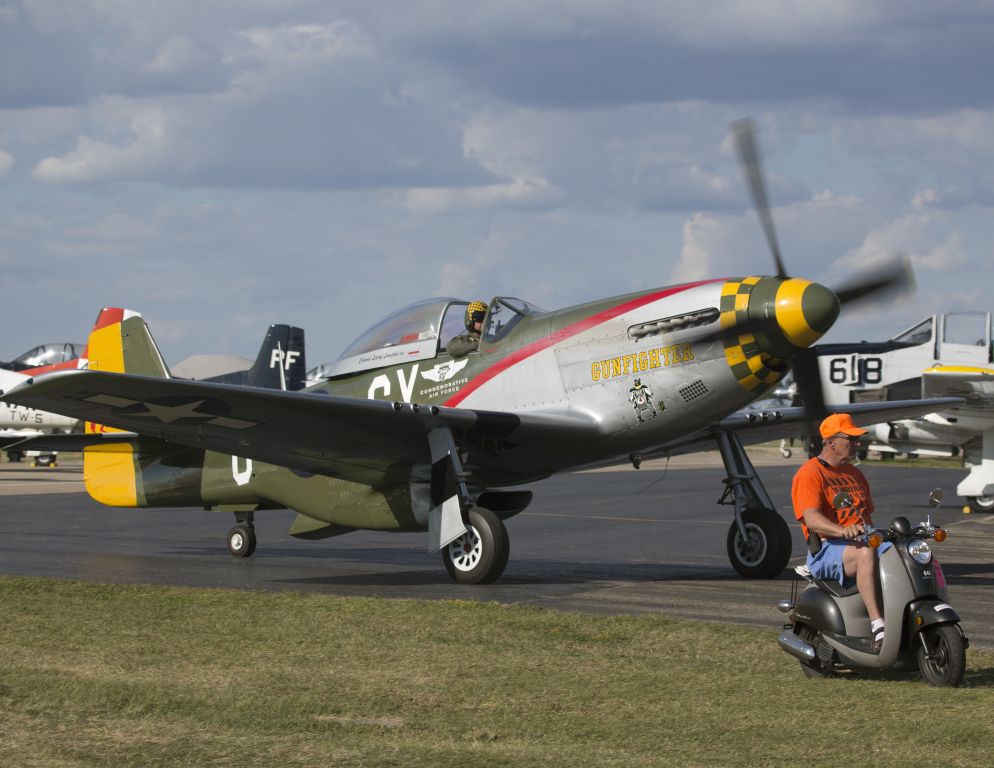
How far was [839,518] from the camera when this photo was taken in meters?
6.68

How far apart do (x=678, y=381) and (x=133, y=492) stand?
6724mm

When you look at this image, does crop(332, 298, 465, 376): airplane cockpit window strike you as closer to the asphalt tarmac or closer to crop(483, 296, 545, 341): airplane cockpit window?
crop(483, 296, 545, 341): airplane cockpit window

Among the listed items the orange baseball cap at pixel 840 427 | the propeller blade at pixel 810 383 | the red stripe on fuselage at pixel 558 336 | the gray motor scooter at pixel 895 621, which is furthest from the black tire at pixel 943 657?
the red stripe on fuselage at pixel 558 336

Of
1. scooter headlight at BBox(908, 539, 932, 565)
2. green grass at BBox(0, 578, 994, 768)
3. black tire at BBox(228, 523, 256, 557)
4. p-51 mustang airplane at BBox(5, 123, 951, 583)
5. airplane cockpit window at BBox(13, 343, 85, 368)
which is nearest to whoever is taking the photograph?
green grass at BBox(0, 578, 994, 768)

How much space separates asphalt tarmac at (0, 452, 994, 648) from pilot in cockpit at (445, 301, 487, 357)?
7.35 feet

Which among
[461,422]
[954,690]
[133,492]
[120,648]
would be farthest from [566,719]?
[133,492]

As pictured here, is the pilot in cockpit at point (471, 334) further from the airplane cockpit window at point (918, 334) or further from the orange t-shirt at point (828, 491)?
the airplane cockpit window at point (918, 334)

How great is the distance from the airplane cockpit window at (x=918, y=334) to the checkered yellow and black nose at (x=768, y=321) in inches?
737

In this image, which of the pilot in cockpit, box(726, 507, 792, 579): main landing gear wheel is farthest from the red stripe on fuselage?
box(726, 507, 792, 579): main landing gear wheel

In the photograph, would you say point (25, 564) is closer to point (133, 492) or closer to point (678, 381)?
point (133, 492)

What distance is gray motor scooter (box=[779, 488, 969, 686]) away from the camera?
617 centimetres

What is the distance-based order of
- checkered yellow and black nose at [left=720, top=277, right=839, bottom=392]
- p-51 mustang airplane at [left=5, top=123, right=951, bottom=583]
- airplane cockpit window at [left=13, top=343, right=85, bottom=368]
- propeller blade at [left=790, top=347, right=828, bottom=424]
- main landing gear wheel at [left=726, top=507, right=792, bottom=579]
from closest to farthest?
1. checkered yellow and black nose at [left=720, top=277, right=839, bottom=392]
2. p-51 mustang airplane at [left=5, top=123, right=951, bottom=583]
3. propeller blade at [left=790, top=347, right=828, bottom=424]
4. main landing gear wheel at [left=726, top=507, right=792, bottom=579]
5. airplane cockpit window at [left=13, top=343, right=85, bottom=368]

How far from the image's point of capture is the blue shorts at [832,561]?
21.3ft

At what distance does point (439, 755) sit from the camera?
4902mm
